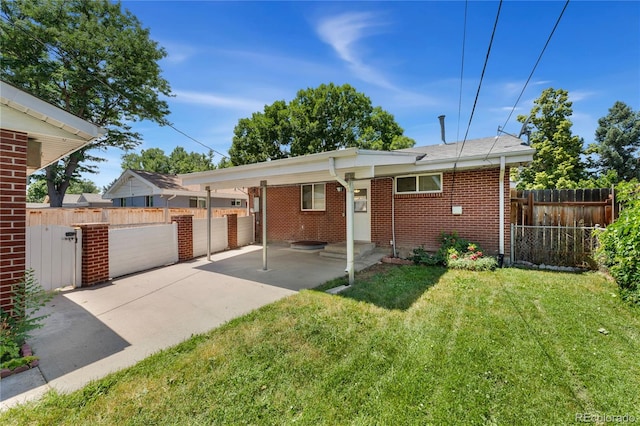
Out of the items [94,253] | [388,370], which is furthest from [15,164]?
[388,370]

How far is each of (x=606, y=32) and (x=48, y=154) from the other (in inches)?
429

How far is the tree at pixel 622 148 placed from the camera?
952 inches

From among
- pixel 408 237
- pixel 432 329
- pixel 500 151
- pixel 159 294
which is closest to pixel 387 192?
pixel 408 237

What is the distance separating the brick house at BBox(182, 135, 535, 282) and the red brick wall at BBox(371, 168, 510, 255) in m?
0.02

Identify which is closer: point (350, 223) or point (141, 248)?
point (350, 223)

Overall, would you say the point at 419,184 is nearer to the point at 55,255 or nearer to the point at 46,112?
the point at 46,112

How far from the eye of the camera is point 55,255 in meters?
5.41

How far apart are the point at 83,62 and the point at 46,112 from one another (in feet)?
56.3

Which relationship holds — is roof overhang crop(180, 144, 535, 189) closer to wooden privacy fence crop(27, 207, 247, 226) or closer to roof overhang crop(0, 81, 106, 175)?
wooden privacy fence crop(27, 207, 247, 226)

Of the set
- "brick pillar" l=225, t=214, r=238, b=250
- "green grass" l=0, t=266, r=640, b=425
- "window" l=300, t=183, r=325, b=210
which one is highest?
"window" l=300, t=183, r=325, b=210

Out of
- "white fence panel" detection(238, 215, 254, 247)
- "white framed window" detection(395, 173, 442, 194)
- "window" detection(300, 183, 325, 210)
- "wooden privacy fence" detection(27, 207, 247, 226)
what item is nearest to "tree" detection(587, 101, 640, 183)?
"white framed window" detection(395, 173, 442, 194)

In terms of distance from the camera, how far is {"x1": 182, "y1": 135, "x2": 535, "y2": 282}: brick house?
576cm

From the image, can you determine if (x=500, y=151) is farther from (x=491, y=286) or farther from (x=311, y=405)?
(x=311, y=405)

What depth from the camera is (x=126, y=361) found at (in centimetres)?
303
